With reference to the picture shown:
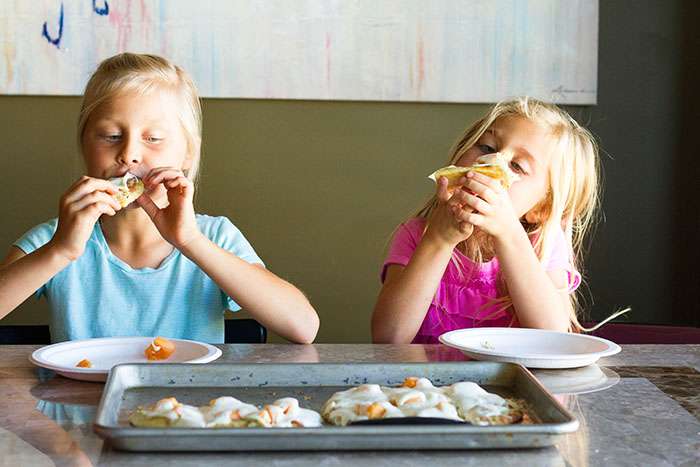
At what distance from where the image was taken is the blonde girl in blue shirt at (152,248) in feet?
4.80

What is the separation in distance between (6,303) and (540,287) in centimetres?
104

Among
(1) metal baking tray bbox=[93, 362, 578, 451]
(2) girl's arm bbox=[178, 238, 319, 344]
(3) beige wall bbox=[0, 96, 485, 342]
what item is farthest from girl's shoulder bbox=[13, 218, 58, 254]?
(3) beige wall bbox=[0, 96, 485, 342]

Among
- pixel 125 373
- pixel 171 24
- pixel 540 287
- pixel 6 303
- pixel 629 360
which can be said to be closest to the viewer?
pixel 125 373

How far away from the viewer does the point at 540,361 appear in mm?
1129

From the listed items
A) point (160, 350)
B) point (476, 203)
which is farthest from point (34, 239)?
point (476, 203)

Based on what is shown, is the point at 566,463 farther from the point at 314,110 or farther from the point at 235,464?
the point at 314,110

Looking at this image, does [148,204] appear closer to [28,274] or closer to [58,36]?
[28,274]

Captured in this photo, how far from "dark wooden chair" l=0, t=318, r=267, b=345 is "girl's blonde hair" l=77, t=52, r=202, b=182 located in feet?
1.23

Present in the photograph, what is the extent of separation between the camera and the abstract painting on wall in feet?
9.16

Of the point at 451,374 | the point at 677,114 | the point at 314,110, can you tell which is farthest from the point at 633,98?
the point at 451,374

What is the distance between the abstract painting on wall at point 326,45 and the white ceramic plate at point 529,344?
1690mm

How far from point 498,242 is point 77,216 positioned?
827mm

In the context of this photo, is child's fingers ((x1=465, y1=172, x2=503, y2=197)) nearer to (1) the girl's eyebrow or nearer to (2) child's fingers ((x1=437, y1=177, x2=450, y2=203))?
(2) child's fingers ((x1=437, y1=177, x2=450, y2=203))

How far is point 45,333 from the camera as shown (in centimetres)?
168
